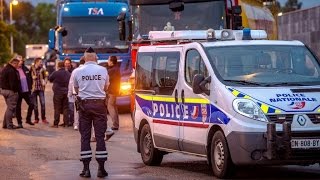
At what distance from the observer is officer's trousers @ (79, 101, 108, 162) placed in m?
13.4

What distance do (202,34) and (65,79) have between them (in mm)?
10426

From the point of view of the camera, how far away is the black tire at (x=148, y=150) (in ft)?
49.8

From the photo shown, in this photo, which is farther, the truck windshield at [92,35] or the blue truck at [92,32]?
the truck windshield at [92,35]

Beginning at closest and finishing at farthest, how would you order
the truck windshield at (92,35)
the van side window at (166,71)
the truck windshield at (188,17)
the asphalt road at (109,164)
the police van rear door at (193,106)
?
1. the police van rear door at (193,106)
2. the asphalt road at (109,164)
3. the van side window at (166,71)
4. the truck windshield at (188,17)
5. the truck windshield at (92,35)

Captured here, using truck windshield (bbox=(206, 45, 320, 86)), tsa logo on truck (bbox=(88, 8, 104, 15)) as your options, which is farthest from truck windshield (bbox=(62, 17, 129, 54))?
truck windshield (bbox=(206, 45, 320, 86))

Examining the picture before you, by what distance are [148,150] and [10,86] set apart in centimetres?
1010

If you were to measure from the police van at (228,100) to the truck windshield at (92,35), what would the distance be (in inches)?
578

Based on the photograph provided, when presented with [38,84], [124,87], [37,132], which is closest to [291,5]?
[124,87]

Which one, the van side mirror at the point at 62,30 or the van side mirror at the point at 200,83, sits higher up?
the van side mirror at the point at 62,30

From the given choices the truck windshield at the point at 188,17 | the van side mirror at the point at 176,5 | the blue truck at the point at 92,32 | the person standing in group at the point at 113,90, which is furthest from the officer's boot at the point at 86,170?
the blue truck at the point at 92,32

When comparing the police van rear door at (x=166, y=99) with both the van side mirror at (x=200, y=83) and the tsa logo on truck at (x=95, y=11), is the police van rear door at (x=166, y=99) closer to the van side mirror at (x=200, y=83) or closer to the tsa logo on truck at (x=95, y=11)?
the van side mirror at (x=200, y=83)

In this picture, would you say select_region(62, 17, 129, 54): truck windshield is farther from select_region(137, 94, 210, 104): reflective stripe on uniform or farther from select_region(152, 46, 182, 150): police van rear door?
select_region(152, 46, 182, 150): police van rear door

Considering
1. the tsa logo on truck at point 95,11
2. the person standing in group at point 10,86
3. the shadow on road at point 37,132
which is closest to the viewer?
the shadow on road at point 37,132

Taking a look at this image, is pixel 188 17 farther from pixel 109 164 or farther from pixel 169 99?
pixel 169 99
